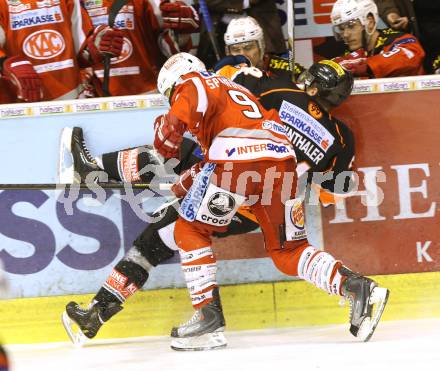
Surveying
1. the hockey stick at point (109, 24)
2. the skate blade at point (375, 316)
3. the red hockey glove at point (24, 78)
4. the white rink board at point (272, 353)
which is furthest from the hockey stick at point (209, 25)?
the skate blade at point (375, 316)

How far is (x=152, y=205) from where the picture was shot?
491 centimetres

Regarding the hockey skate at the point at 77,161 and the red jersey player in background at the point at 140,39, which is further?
the red jersey player in background at the point at 140,39

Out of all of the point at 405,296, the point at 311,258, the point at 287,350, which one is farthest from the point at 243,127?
the point at 405,296

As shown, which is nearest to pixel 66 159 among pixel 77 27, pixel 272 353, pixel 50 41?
pixel 50 41

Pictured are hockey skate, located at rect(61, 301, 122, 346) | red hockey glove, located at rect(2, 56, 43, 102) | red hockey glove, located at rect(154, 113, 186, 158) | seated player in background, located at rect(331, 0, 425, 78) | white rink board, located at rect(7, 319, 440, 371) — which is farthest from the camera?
seated player in background, located at rect(331, 0, 425, 78)

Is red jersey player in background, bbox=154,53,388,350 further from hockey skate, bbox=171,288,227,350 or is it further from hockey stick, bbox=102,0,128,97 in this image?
hockey stick, bbox=102,0,128,97

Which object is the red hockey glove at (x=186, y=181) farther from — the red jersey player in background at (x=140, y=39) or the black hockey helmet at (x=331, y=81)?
the red jersey player in background at (x=140, y=39)

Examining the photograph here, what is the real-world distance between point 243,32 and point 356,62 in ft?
1.95

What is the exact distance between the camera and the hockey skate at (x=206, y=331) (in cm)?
438

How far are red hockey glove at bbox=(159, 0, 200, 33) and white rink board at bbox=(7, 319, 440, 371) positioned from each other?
1.65m

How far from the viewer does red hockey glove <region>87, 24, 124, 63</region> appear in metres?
5.23

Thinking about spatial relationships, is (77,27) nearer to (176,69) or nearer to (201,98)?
(176,69)

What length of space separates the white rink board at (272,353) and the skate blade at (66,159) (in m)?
0.77

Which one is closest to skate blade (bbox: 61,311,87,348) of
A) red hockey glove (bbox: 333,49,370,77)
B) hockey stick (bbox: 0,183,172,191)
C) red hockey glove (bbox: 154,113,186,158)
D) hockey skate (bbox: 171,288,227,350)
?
hockey skate (bbox: 171,288,227,350)
